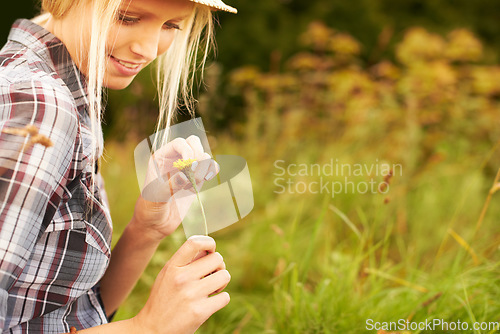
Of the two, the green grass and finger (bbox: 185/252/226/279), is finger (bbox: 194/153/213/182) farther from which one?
the green grass

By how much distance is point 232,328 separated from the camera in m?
2.13

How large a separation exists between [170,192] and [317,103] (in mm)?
3590

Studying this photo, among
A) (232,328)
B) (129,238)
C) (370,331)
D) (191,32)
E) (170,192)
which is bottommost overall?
(232,328)

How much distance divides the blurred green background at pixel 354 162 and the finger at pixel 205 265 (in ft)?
1.73

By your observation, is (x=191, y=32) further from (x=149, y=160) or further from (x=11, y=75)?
(x=11, y=75)

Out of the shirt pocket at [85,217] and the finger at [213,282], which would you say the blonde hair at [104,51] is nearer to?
the shirt pocket at [85,217]

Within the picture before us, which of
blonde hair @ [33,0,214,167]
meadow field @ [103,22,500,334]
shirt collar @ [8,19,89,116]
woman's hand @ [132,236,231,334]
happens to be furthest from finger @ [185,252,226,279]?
meadow field @ [103,22,500,334]

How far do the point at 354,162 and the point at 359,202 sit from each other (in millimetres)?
542

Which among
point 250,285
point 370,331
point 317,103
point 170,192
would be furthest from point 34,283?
point 317,103

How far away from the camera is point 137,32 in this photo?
104 cm

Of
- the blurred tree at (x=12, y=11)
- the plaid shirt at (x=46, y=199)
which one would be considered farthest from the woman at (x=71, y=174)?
the blurred tree at (x=12, y=11)

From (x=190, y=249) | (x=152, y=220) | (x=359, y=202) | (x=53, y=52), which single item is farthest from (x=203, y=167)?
(x=359, y=202)

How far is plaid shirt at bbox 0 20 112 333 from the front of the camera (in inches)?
30.5

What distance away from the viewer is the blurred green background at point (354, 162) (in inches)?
63.7
